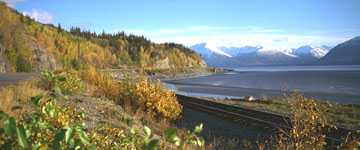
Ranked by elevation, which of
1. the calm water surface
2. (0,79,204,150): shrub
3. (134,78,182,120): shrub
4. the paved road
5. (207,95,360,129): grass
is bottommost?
the calm water surface

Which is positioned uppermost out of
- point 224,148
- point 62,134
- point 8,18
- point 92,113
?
point 8,18

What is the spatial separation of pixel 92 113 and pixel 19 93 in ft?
9.11

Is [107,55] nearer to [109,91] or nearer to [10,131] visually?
[109,91]

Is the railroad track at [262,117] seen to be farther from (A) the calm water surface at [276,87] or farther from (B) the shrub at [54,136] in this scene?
(B) the shrub at [54,136]

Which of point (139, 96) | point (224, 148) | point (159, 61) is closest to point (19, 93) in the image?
point (139, 96)

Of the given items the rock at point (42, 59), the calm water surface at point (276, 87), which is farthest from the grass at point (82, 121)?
the rock at point (42, 59)

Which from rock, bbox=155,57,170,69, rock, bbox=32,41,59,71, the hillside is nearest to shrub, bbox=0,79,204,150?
the hillside

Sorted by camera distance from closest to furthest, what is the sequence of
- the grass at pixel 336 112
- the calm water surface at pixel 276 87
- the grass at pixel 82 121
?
the grass at pixel 82 121
the grass at pixel 336 112
the calm water surface at pixel 276 87

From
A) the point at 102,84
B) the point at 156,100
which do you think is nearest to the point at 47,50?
the point at 102,84

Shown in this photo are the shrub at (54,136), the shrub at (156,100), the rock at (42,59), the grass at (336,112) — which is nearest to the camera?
the shrub at (54,136)

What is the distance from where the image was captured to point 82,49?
80.6 meters

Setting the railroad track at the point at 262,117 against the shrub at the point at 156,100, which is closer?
the railroad track at the point at 262,117

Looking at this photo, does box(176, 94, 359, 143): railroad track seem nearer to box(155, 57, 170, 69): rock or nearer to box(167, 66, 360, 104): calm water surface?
box(167, 66, 360, 104): calm water surface

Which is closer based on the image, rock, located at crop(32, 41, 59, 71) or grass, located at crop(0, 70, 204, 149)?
grass, located at crop(0, 70, 204, 149)
